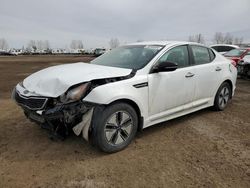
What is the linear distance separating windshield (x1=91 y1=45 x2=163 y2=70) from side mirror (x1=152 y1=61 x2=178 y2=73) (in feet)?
0.61

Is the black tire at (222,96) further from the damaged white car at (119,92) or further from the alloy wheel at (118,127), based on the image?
the alloy wheel at (118,127)

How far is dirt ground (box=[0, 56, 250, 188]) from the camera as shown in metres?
2.81

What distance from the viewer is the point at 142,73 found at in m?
3.70

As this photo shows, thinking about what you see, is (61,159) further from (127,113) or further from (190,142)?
(190,142)

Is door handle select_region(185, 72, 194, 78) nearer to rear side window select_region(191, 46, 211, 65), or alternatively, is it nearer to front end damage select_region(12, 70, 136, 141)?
rear side window select_region(191, 46, 211, 65)

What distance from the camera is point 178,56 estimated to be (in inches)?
173

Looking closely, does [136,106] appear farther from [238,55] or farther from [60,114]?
[238,55]

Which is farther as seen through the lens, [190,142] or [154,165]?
[190,142]

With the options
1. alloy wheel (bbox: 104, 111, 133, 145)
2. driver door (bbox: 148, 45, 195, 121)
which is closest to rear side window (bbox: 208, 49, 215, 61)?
driver door (bbox: 148, 45, 195, 121)

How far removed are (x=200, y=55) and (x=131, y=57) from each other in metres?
1.56

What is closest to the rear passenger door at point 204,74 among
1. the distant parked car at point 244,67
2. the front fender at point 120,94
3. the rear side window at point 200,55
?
the rear side window at point 200,55

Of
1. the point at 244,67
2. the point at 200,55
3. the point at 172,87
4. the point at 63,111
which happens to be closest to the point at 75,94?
the point at 63,111

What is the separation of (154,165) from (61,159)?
127cm

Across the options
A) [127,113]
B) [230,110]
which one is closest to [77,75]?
[127,113]
